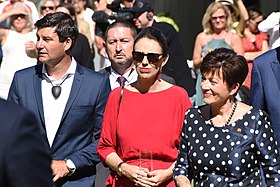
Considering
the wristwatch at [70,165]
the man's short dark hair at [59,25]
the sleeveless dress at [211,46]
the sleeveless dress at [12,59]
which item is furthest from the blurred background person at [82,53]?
the wristwatch at [70,165]

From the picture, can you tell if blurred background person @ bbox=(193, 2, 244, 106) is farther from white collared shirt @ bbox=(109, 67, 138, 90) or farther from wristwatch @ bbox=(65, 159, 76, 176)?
wristwatch @ bbox=(65, 159, 76, 176)

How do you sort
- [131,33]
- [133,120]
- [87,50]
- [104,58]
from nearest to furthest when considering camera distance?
[133,120] → [131,33] → [87,50] → [104,58]

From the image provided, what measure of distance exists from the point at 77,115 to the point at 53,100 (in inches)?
7.6

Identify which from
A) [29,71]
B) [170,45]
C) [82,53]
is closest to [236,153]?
[29,71]

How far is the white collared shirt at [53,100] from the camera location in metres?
5.81

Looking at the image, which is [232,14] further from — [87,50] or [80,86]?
[80,86]

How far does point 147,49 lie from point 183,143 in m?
0.76

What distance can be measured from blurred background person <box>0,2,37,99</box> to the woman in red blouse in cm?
381

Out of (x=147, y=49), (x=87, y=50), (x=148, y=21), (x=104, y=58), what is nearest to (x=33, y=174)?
(x=147, y=49)

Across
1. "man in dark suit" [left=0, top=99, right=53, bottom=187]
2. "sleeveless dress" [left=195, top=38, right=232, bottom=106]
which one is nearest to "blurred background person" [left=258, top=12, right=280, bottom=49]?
"sleeveless dress" [left=195, top=38, right=232, bottom=106]

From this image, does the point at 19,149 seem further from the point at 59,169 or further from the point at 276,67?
the point at 59,169

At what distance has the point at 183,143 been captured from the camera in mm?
→ 5223

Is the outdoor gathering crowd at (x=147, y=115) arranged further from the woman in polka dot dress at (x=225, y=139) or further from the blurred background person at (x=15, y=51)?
the blurred background person at (x=15, y=51)

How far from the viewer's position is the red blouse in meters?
5.49
